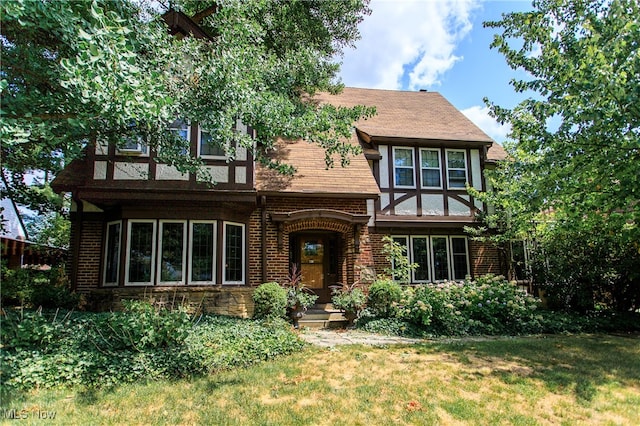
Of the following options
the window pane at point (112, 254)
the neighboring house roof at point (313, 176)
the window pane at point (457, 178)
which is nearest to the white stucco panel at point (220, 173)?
the neighboring house roof at point (313, 176)

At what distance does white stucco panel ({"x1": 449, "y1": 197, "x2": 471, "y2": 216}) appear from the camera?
1325 cm

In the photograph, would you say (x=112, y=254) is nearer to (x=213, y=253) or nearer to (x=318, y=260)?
(x=213, y=253)

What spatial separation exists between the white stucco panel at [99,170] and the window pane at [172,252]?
6.48 ft

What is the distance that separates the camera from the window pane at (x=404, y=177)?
1314 centimetres

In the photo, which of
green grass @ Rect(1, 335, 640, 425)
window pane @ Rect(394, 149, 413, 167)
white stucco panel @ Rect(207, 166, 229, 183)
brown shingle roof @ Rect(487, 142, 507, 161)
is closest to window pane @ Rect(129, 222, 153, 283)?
white stucco panel @ Rect(207, 166, 229, 183)

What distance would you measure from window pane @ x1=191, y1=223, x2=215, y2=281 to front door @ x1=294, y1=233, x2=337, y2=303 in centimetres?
268

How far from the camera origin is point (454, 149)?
44.8 feet

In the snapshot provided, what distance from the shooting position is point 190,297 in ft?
32.1

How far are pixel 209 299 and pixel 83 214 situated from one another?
4152mm

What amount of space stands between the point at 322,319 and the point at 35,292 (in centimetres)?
698

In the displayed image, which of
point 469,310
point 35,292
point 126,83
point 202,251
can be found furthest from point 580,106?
point 35,292

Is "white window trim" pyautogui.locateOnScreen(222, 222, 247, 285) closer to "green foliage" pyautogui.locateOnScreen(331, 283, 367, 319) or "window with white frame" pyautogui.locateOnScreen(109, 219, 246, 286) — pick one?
"window with white frame" pyautogui.locateOnScreen(109, 219, 246, 286)

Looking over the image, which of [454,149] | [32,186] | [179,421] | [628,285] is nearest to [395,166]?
[454,149]

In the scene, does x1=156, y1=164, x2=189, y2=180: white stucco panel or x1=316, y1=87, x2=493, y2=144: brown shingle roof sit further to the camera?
x1=316, y1=87, x2=493, y2=144: brown shingle roof
